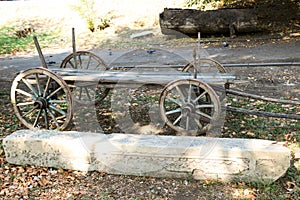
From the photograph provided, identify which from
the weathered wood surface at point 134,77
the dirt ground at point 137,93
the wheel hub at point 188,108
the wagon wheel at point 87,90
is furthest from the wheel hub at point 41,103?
the wheel hub at point 188,108

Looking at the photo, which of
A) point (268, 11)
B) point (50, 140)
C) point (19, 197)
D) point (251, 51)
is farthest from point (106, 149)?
point (268, 11)

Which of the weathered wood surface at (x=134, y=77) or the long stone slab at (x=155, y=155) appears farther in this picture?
the weathered wood surface at (x=134, y=77)

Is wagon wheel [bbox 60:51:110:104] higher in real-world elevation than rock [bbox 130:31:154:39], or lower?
lower

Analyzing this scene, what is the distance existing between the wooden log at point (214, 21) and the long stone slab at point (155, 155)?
22.2ft

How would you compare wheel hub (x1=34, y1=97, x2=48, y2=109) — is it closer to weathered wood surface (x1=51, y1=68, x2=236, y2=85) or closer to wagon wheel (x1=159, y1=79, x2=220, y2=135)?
weathered wood surface (x1=51, y1=68, x2=236, y2=85)

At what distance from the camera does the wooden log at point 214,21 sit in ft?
31.8

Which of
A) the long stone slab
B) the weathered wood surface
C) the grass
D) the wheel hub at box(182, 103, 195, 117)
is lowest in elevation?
the long stone slab

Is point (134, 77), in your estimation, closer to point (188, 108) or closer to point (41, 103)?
point (188, 108)

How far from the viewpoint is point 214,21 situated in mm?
9789

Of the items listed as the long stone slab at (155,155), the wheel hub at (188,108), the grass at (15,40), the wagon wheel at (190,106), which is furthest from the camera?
the grass at (15,40)

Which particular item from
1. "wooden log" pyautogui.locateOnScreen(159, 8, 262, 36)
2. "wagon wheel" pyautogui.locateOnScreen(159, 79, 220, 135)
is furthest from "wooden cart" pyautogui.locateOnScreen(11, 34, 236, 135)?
"wooden log" pyautogui.locateOnScreen(159, 8, 262, 36)

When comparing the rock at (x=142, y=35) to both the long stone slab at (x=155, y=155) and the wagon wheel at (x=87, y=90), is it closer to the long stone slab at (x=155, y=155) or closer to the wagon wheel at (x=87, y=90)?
the wagon wheel at (x=87, y=90)

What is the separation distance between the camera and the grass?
406 inches

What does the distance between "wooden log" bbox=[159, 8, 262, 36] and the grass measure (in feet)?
12.8
